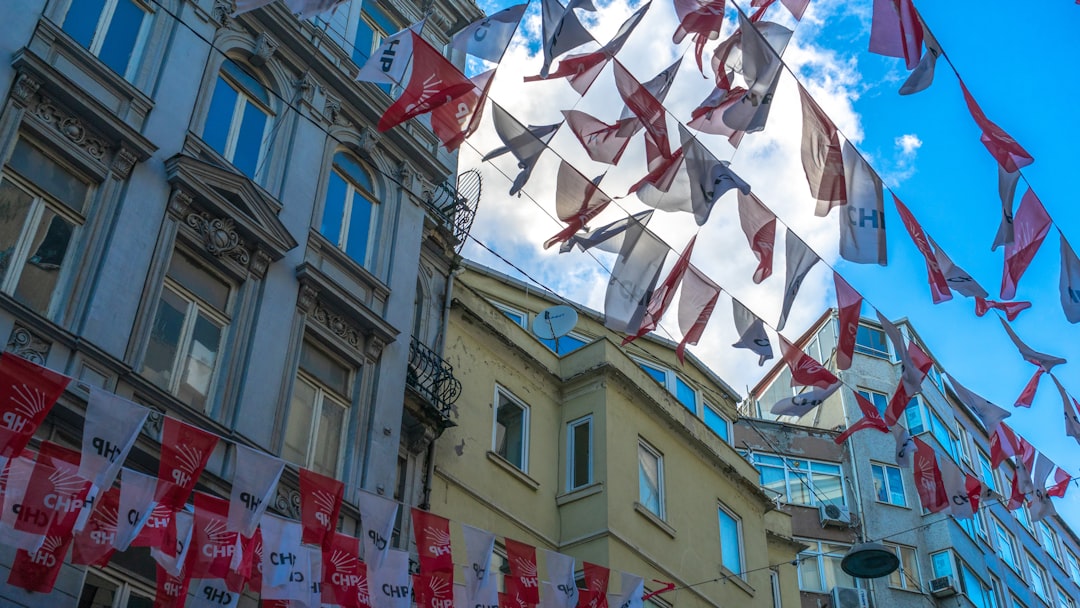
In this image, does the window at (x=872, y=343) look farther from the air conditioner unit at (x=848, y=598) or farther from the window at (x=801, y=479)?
the air conditioner unit at (x=848, y=598)

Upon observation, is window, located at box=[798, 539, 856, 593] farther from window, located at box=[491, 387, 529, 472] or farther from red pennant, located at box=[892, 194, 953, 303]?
red pennant, located at box=[892, 194, 953, 303]

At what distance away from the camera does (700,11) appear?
11336 millimetres

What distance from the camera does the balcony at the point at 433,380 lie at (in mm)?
16891

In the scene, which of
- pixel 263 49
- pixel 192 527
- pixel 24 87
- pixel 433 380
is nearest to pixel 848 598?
pixel 433 380

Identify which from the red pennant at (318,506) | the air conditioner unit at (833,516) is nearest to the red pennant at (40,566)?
the red pennant at (318,506)

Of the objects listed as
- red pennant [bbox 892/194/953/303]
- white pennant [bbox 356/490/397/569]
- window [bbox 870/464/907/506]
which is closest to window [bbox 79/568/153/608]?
white pennant [bbox 356/490/397/569]

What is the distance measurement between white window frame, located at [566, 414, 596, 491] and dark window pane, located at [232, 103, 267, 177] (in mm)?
7611

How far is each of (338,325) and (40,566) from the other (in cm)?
660

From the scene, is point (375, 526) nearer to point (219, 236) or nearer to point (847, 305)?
point (219, 236)

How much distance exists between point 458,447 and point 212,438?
7.98 m

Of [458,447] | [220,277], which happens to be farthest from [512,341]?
[220,277]

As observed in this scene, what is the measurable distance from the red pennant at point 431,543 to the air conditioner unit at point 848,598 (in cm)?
2410

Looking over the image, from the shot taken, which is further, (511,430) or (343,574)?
(511,430)

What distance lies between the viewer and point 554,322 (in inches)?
856
